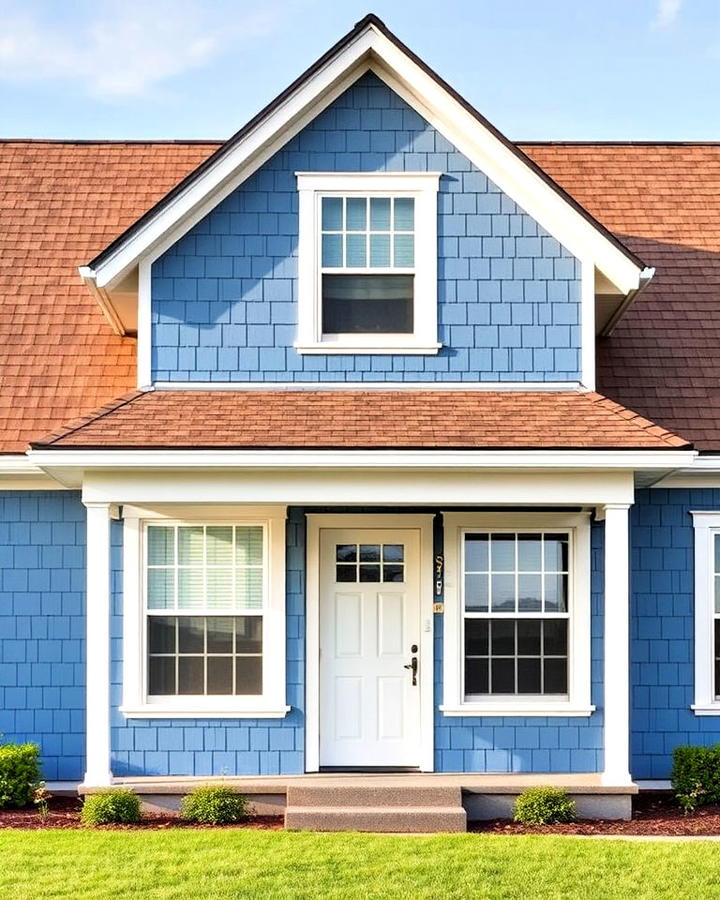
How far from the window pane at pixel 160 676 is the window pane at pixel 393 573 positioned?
2224mm

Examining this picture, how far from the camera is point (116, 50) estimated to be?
18375 millimetres

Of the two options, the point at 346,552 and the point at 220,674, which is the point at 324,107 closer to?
the point at 346,552

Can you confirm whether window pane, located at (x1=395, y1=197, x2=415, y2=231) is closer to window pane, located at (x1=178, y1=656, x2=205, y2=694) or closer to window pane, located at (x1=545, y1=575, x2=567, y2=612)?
window pane, located at (x1=545, y1=575, x2=567, y2=612)

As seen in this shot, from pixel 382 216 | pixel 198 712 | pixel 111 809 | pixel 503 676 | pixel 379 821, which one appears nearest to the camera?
pixel 379 821

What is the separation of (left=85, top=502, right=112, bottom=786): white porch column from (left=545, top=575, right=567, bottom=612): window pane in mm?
4106

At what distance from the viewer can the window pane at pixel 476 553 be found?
38.2 ft

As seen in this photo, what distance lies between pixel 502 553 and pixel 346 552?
4.98ft

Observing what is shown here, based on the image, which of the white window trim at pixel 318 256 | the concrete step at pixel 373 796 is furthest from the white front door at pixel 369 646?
the white window trim at pixel 318 256

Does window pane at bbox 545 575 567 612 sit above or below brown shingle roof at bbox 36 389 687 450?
below

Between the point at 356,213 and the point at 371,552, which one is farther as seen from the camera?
the point at 356,213

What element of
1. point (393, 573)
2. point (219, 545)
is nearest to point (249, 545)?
point (219, 545)

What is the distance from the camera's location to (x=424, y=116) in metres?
12.0

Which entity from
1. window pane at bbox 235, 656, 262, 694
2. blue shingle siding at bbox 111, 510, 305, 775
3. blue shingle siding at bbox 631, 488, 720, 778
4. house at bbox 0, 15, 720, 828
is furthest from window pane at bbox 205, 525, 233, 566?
blue shingle siding at bbox 631, 488, 720, 778

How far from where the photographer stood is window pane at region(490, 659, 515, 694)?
11531mm
